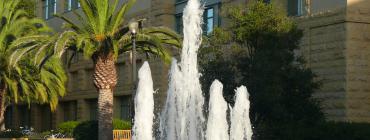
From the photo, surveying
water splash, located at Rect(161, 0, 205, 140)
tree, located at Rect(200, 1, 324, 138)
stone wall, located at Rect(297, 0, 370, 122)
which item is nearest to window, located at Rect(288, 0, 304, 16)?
stone wall, located at Rect(297, 0, 370, 122)

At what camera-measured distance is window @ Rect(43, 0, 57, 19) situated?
2099 inches

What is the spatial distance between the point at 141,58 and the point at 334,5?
17078 mm

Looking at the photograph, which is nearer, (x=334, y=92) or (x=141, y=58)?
(x=334, y=92)

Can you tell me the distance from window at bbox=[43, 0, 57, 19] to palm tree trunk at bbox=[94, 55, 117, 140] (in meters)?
26.9

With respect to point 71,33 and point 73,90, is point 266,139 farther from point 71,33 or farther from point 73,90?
point 73,90

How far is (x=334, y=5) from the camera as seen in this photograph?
25547mm

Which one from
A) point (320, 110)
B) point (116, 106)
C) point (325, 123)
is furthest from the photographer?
point (116, 106)

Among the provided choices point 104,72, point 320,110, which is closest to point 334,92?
point 320,110

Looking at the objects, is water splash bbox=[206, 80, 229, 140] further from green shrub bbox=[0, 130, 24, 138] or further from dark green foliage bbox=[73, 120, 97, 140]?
green shrub bbox=[0, 130, 24, 138]

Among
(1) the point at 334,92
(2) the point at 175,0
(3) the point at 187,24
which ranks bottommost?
(1) the point at 334,92

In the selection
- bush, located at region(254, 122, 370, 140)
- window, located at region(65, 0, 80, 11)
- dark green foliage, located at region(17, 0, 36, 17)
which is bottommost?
bush, located at region(254, 122, 370, 140)

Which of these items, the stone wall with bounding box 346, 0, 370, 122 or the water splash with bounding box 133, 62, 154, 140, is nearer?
the water splash with bounding box 133, 62, 154, 140

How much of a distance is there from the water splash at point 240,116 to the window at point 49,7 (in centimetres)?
3834

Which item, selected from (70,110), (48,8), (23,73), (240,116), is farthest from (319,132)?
(48,8)
